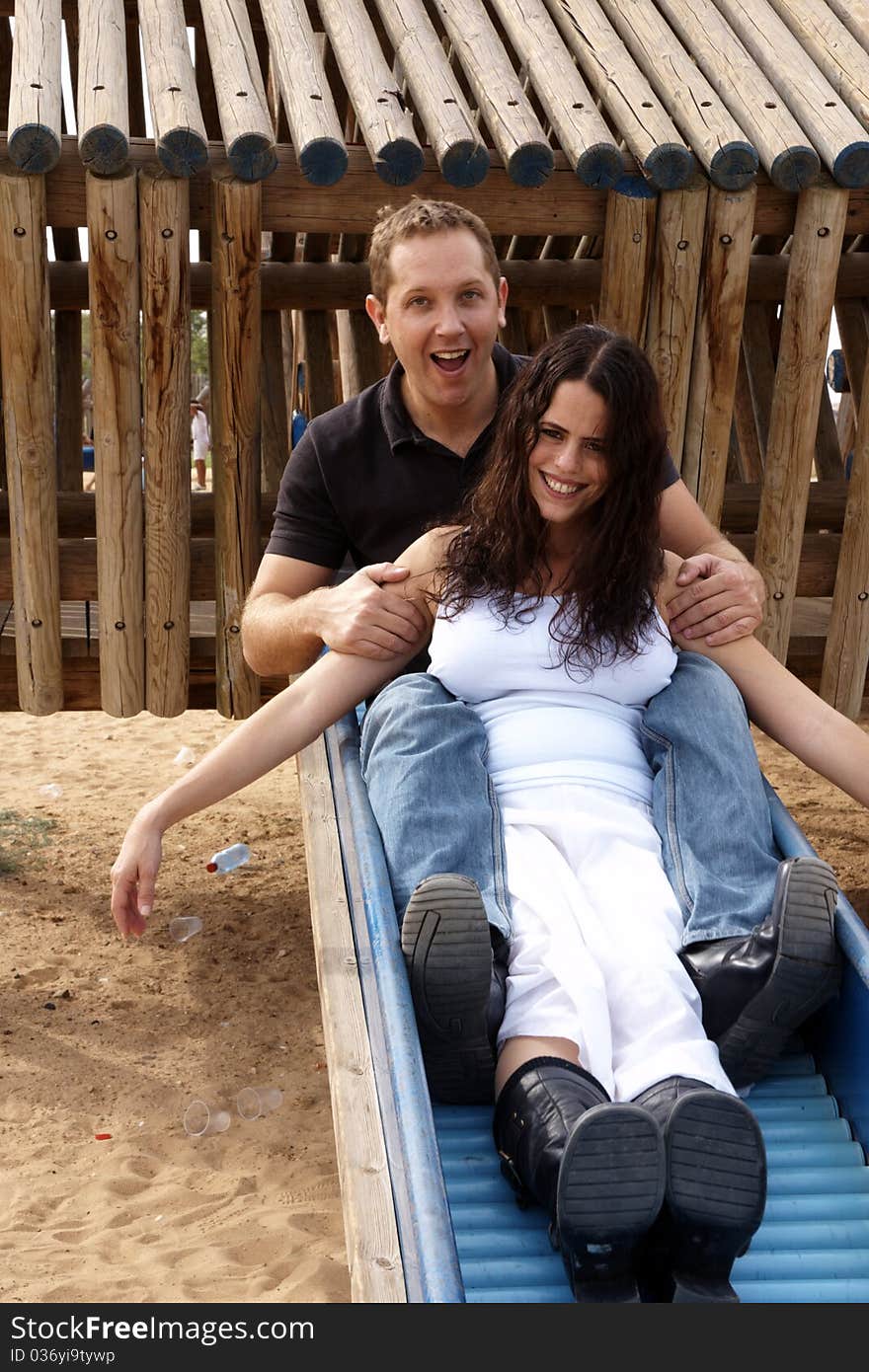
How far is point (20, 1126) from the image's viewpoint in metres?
3.90

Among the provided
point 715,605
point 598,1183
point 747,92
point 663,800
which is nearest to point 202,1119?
point 663,800

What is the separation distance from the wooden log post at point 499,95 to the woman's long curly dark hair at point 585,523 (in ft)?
4.19

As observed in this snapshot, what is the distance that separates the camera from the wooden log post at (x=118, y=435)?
370 centimetres

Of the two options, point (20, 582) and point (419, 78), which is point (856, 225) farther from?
point (20, 582)

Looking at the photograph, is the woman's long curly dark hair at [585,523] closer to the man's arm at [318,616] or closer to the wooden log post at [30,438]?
the man's arm at [318,616]

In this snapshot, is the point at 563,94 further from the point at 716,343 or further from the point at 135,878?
the point at 135,878

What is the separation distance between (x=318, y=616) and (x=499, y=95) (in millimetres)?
1836

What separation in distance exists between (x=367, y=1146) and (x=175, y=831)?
400 centimetres

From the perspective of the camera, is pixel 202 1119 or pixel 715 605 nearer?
pixel 715 605

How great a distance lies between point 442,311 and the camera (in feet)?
10.5

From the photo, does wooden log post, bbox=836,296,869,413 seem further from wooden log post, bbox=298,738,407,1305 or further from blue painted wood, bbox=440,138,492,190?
wooden log post, bbox=298,738,407,1305

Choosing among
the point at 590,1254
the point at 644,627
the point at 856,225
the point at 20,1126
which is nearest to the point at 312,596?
the point at 644,627

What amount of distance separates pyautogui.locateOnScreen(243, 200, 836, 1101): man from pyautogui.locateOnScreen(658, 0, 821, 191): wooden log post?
1063mm

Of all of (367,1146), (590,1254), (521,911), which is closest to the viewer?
(590,1254)
